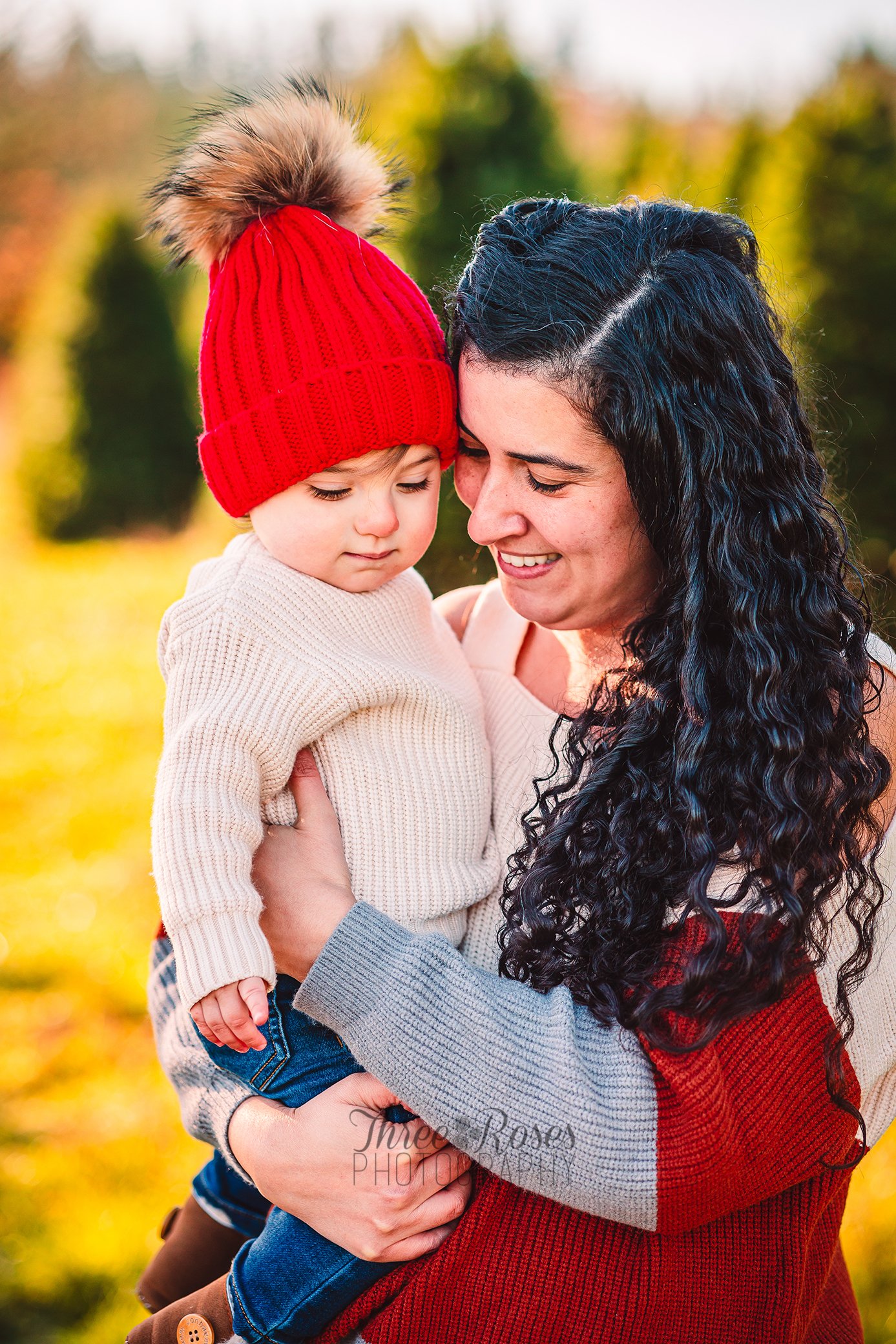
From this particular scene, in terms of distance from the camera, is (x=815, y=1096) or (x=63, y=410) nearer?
(x=815, y=1096)

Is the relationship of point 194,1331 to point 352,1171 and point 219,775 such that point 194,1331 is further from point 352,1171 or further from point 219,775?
point 219,775

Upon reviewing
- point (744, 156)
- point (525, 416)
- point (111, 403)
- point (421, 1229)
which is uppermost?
point (744, 156)

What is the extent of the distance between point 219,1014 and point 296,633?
24.0 inches

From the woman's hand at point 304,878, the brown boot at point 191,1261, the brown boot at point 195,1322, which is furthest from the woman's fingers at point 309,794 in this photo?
the brown boot at point 191,1261

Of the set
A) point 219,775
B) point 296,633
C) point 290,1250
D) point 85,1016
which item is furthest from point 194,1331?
point 85,1016

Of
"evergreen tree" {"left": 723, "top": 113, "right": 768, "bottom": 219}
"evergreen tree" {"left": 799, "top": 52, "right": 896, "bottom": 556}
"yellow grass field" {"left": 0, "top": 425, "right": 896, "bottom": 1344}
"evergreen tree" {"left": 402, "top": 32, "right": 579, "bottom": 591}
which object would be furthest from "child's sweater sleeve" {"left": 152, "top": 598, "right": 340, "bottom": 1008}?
"evergreen tree" {"left": 723, "top": 113, "right": 768, "bottom": 219}

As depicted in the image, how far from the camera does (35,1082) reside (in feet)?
12.2

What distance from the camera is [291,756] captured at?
5.44 feet

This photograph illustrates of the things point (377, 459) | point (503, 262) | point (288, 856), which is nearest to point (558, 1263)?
point (288, 856)

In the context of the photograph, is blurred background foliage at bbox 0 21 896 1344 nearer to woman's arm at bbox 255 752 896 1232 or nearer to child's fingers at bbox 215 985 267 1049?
woman's arm at bbox 255 752 896 1232

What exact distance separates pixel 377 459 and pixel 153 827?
714 millimetres

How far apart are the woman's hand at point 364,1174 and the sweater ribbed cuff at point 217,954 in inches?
8.8

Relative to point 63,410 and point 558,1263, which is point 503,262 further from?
point 63,410

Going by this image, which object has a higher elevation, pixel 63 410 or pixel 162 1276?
pixel 162 1276
